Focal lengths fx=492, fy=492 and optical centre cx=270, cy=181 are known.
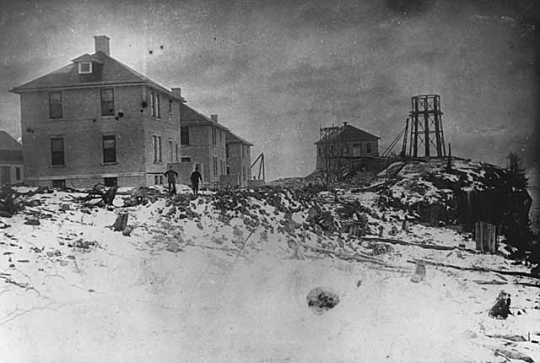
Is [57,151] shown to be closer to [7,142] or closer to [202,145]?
[7,142]

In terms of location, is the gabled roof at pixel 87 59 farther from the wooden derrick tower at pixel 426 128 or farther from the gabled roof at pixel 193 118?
the wooden derrick tower at pixel 426 128

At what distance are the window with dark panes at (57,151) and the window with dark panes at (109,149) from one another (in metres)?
0.22

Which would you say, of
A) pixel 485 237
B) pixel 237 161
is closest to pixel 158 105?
pixel 237 161

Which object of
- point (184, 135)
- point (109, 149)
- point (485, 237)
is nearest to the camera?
point (109, 149)

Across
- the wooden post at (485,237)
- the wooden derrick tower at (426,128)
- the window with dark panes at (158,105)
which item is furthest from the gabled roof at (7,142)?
the wooden post at (485,237)

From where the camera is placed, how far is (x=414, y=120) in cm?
273

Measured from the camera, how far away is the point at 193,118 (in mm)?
2648

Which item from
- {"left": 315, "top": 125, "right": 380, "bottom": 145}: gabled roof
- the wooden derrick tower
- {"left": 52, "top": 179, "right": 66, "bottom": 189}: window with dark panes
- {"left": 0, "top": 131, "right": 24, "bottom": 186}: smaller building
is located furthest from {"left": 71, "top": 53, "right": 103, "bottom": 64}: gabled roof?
the wooden derrick tower

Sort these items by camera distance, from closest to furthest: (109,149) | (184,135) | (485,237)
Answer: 1. (109,149)
2. (184,135)
3. (485,237)

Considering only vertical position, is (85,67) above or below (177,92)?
above

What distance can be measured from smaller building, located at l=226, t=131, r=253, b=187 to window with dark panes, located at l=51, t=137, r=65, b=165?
83 cm

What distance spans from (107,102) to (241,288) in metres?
1.18

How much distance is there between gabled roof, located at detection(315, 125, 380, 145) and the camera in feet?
8.89

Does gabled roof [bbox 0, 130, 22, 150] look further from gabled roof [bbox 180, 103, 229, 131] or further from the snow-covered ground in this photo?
gabled roof [bbox 180, 103, 229, 131]
